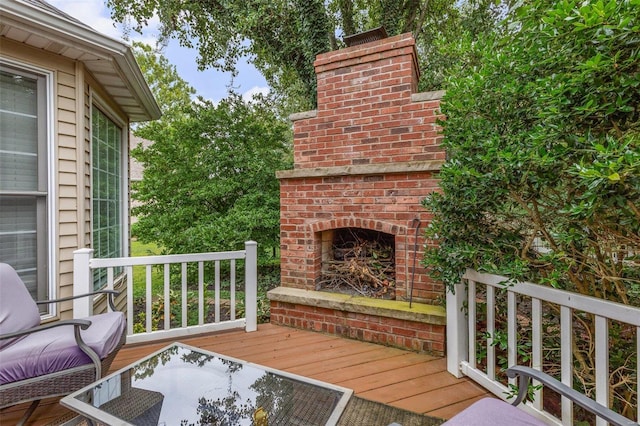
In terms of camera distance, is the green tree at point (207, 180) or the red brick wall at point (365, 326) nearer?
the red brick wall at point (365, 326)

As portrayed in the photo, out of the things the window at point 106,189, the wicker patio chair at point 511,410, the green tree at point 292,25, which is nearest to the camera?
the wicker patio chair at point 511,410

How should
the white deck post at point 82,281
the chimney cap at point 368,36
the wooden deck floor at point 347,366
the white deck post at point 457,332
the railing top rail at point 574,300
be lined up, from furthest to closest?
the chimney cap at point 368,36, the white deck post at point 82,281, the white deck post at point 457,332, the wooden deck floor at point 347,366, the railing top rail at point 574,300

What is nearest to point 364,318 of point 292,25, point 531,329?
point 531,329

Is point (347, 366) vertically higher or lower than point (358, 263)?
lower

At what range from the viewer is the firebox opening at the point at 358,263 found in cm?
329

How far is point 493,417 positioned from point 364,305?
1679mm

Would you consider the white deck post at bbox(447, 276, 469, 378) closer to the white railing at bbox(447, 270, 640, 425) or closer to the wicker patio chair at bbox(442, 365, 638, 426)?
the white railing at bbox(447, 270, 640, 425)

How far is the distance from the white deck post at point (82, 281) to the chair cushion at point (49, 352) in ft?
1.65

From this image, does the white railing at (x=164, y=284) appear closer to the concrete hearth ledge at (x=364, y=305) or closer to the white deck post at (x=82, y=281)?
the white deck post at (x=82, y=281)

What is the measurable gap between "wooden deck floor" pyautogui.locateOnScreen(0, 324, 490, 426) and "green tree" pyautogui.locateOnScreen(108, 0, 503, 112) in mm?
4103

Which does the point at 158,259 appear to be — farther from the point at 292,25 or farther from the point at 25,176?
the point at 292,25

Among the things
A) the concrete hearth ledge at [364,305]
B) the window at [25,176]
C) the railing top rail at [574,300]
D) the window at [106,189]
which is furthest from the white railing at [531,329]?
the window at [106,189]

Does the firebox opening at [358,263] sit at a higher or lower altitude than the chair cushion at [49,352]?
higher

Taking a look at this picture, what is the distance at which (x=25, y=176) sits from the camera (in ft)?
8.39
